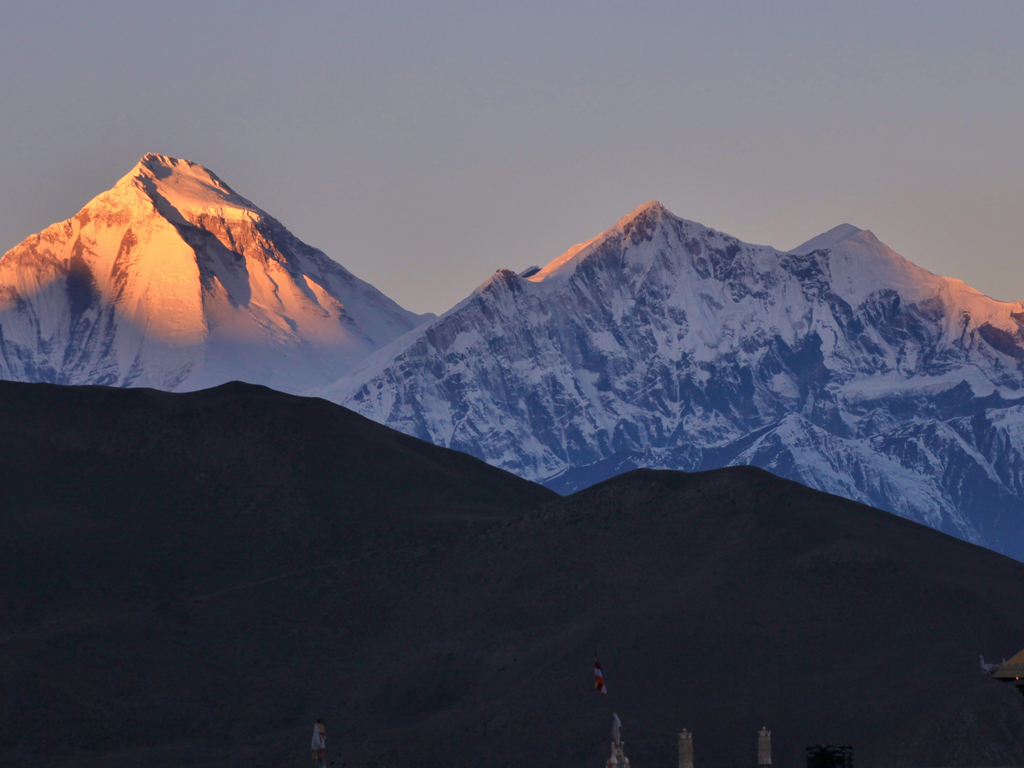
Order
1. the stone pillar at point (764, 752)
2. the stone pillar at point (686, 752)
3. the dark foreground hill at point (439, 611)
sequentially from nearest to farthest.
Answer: the stone pillar at point (764, 752), the stone pillar at point (686, 752), the dark foreground hill at point (439, 611)

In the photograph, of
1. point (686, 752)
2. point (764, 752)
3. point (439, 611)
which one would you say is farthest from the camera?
point (439, 611)

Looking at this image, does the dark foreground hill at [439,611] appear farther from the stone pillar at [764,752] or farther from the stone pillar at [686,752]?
the stone pillar at [686,752]

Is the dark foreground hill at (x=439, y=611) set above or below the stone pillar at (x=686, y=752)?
above

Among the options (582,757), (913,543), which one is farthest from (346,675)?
(913,543)

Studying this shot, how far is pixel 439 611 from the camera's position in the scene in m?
125

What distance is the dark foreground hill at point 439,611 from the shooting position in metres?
101

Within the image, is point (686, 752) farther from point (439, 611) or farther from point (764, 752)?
point (439, 611)

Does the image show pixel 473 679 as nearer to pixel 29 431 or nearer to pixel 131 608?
pixel 131 608

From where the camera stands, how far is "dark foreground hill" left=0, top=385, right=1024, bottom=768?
333 feet

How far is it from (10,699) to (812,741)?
45.3 metres

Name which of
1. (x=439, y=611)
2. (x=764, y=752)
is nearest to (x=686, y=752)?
(x=764, y=752)

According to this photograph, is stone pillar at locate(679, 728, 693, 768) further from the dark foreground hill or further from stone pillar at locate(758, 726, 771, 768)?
the dark foreground hill

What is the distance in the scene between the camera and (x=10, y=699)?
351 feet

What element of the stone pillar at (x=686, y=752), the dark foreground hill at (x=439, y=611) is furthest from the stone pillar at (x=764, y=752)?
the dark foreground hill at (x=439, y=611)
